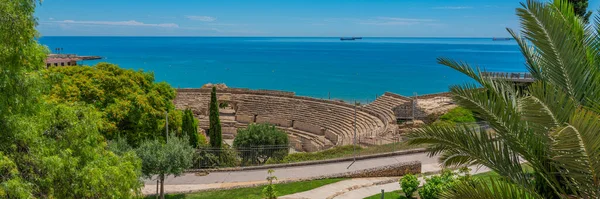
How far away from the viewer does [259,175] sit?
21.1m

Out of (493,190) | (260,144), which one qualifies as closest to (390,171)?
(260,144)

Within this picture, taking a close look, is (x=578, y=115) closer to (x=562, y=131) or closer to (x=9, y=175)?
(x=562, y=131)

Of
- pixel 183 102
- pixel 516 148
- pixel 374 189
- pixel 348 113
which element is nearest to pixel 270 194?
pixel 374 189

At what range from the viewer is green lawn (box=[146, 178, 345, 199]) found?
669 inches

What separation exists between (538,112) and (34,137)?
300 inches

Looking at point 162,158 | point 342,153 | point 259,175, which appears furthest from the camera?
point 342,153

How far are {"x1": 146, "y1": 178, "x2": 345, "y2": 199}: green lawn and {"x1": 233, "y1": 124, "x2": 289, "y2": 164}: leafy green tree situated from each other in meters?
6.48

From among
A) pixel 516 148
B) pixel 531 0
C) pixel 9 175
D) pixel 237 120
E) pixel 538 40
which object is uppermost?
pixel 531 0

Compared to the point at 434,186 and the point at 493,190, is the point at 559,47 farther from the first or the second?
the point at 434,186

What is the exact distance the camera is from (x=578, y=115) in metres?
4.83

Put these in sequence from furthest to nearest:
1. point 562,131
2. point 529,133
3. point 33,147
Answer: point 33,147, point 529,133, point 562,131

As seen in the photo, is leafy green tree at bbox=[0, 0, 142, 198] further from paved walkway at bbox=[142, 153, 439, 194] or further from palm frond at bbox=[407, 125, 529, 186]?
paved walkway at bbox=[142, 153, 439, 194]

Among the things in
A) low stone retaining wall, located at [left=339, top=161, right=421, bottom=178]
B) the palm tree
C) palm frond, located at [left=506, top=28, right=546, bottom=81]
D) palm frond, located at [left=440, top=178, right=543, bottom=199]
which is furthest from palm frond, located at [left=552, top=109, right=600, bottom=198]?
low stone retaining wall, located at [left=339, top=161, right=421, bottom=178]

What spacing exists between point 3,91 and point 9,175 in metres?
1.34
